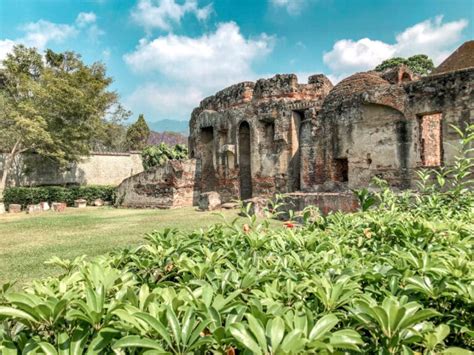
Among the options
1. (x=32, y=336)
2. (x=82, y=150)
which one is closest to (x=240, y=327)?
(x=32, y=336)

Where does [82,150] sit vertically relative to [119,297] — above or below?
above

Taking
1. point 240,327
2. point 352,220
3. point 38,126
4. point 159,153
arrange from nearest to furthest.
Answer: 1. point 240,327
2. point 352,220
3. point 38,126
4. point 159,153

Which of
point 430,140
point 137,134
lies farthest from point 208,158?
point 137,134

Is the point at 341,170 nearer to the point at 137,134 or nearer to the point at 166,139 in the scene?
the point at 137,134

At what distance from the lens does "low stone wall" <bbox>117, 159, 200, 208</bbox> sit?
19250mm

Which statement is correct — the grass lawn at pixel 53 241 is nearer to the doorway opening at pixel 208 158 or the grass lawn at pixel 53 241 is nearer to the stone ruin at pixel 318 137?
the stone ruin at pixel 318 137

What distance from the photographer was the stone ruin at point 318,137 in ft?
39.7

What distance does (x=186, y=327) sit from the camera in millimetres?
1091

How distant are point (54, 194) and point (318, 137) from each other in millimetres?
15697

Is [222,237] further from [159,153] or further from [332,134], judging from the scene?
[159,153]

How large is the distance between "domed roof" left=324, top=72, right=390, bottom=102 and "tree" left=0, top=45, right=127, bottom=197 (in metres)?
15.0

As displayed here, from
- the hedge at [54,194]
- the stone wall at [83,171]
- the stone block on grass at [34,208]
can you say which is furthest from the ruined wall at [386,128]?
the stone wall at [83,171]

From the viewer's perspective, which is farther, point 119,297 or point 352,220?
point 352,220

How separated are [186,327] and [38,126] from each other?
22556 millimetres
